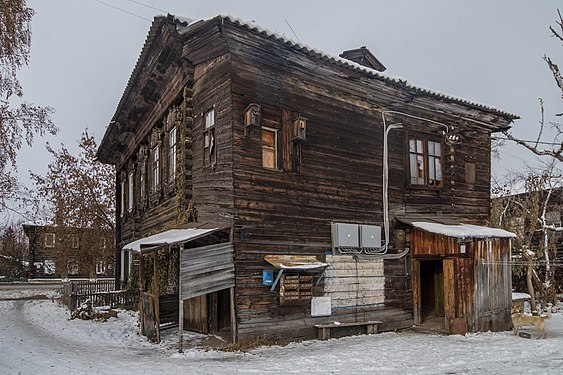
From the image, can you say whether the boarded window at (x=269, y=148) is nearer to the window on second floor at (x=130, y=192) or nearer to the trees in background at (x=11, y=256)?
the window on second floor at (x=130, y=192)

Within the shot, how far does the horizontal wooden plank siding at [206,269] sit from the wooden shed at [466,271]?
6.01 meters

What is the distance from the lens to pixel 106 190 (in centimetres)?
3334

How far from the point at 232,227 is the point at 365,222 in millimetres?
4392

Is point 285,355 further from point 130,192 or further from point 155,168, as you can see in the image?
point 130,192

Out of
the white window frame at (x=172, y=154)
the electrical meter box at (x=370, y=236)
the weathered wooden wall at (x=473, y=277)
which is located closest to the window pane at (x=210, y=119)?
the white window frame at (x=172, y=154)

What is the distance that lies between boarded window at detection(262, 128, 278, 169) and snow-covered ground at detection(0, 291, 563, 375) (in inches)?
166

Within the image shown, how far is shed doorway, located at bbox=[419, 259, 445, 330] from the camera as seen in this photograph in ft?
57.3

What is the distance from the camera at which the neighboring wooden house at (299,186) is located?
38.7 feet

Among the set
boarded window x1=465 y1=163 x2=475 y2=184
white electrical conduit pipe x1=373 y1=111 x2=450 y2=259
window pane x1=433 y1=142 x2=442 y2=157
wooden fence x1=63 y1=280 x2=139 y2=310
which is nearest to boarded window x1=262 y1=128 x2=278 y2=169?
white electrical conduit pipe x1=373 y1=111 x2=450 y2=259

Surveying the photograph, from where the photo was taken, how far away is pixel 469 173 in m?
17.3

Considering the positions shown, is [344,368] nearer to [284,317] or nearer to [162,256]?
[284,317]

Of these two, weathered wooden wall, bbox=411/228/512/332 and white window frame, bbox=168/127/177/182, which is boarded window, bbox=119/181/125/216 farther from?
weathered wooden wall, bbox=411/228/512/332

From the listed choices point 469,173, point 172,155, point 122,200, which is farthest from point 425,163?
point 122,200

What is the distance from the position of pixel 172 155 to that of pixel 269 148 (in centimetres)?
354
